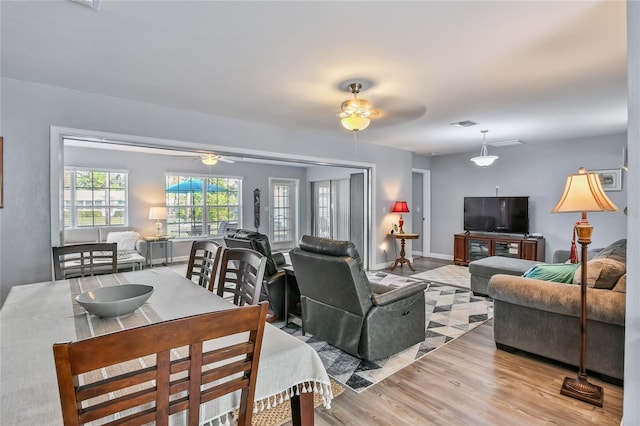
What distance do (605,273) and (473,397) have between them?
136 centimetres

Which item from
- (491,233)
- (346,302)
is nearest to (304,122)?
(346,302)

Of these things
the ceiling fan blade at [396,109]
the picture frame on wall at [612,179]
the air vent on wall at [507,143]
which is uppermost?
the air vent on wall at [507,143]

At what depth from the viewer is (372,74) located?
9.30ft

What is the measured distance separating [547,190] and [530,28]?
16.3 feet

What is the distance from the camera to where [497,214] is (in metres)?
6.44

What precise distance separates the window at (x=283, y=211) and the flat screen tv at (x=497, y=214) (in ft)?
15.2

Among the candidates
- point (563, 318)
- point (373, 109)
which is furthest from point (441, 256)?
point (563, 318)

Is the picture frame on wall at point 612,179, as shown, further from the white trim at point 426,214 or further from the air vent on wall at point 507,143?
the white trim at point 426,214

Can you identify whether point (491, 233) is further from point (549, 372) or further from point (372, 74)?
point (372, 74)

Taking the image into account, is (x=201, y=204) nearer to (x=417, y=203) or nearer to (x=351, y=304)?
(x=417, y=203)

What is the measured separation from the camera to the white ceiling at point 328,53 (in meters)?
1.92

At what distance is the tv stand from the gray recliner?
401 centimetres

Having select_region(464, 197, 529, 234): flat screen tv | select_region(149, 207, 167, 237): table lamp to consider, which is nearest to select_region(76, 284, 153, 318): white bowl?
select_region(149, 207, 167, 237): table lamp

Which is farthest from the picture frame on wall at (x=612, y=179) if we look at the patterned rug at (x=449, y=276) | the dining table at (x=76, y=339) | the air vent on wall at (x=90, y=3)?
the air vent on wall at (x=90, y=3)
